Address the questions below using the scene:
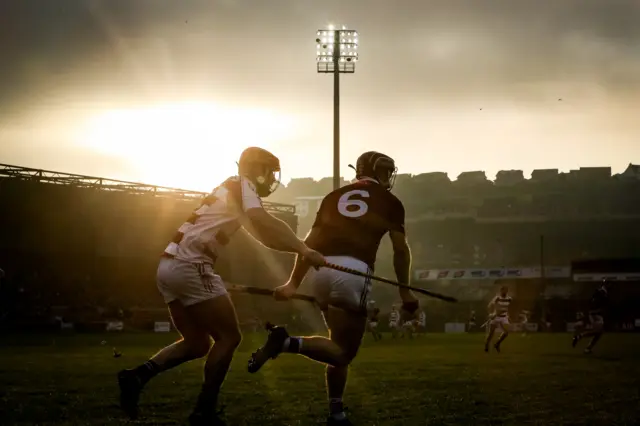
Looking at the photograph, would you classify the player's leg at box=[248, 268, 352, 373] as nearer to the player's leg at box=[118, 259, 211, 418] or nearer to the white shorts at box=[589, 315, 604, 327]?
the player's leg at box=[118, 259, 211, 418]

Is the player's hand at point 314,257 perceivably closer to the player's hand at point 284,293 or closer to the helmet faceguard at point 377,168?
the player's hand at point 284,293

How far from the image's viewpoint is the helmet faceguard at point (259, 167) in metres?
7.59

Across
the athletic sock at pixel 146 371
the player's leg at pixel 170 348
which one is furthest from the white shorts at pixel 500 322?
the athletic sock at pixel 146 371

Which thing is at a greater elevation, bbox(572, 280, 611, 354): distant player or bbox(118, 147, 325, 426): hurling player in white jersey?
bbox(118, 147, 325, 426): hurling player in white jersey

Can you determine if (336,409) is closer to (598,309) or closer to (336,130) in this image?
(598,309)

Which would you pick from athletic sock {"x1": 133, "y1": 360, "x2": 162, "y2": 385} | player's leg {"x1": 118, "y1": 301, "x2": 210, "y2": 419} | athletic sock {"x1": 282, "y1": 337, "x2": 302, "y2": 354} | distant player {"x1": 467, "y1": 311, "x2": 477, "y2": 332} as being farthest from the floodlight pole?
athletic sock {"x1": 282, "y1": 337, "x2": 302, "y2": 354}

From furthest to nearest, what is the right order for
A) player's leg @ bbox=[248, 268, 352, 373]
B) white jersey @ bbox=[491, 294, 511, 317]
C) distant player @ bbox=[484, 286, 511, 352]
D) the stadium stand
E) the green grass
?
1. the stadium stand
2. white jersey @ bbox=[491, 294, 511, 317]
3. distant player @ bbox=[484, 286, 511, 352]
4. the green grass
5. player's leg @ bbox=[248, 268, 352, 373]

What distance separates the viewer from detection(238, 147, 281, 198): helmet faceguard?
299 inches

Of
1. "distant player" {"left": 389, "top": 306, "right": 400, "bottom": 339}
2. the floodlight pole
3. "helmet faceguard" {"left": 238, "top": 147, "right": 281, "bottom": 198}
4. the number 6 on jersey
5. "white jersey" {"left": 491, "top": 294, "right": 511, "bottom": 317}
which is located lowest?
"distant player" {"left": 389, "top": 306, "right": 400, "bottom": 339}

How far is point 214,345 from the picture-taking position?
24.2 feet

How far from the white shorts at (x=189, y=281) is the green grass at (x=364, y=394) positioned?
1370mm

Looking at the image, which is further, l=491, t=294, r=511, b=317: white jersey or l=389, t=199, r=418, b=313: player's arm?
l=491, t=294, r=511, b=317: white jersey

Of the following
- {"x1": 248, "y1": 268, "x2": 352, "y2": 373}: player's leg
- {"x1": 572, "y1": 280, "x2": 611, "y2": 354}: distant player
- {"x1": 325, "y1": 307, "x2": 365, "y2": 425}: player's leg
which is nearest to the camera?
{"x1": 248, "y1": 268, "x2": 352, "y2": 373}: player's leg

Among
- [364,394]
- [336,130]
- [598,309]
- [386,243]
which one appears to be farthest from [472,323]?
[386,243]
